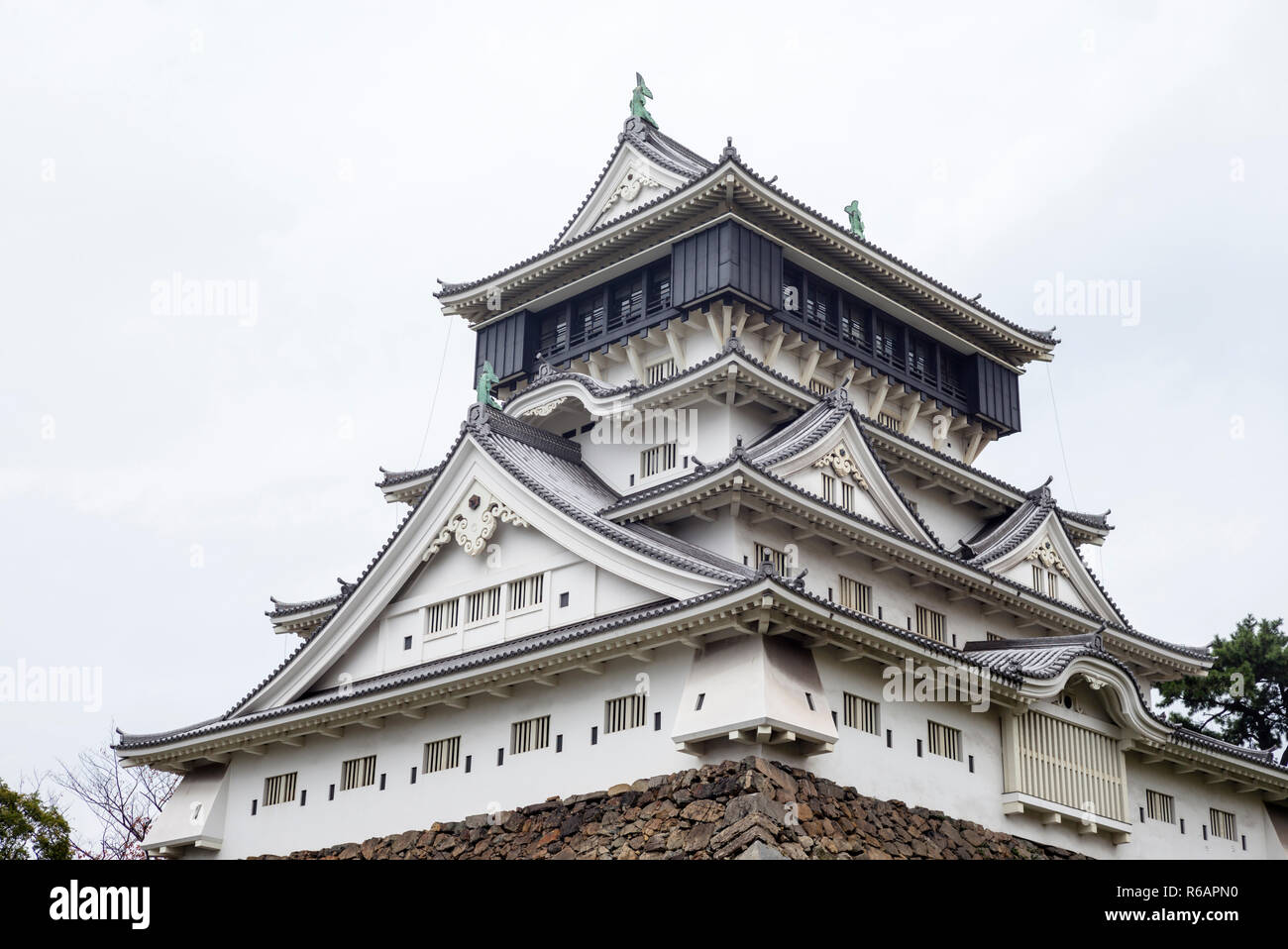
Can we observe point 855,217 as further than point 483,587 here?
Yes

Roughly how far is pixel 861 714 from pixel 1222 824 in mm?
11426

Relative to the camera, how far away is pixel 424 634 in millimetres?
28625

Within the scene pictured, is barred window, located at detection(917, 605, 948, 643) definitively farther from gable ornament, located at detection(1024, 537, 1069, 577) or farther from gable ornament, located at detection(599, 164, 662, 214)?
gable ornament, located at detection(599, 164, 662, 214)

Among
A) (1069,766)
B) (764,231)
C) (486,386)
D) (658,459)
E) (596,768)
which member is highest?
(764,231)

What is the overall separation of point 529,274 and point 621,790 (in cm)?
1516

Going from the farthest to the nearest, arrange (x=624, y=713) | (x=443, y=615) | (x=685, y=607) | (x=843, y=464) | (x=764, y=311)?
1. (x=764, y=311)
2. (x=843, y=464)
3. (x=443, y=615)
4. (x=624, y=713)
5. (x=685, y=607)

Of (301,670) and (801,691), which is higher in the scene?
(301,670)

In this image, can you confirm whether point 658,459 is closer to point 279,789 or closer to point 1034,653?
point 1034,653

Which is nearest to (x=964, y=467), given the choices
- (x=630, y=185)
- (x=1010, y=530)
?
(x=1010, y=530)

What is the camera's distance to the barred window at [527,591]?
2708cm

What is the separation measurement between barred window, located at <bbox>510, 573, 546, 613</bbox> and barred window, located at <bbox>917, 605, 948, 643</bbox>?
7.59 m

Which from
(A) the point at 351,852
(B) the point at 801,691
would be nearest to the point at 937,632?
(B) the point at 801,691

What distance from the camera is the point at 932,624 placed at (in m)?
29.4
